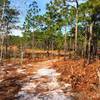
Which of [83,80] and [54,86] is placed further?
[83,80]

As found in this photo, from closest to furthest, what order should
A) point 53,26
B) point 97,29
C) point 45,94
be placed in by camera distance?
point 45,94 < point 97,29 < point 53,26

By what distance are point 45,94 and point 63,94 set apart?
3.81 feet

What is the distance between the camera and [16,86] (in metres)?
21.8

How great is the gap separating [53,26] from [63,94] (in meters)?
39.9

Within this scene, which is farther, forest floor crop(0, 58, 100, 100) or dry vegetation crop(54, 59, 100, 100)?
dry vegetation crop(54, 59, 100, 100)

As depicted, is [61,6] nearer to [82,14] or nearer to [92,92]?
[82,14]

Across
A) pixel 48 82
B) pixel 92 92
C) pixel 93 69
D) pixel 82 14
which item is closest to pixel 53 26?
pixel 82 14

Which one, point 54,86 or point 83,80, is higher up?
point 83,80

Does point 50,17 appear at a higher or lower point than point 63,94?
higher

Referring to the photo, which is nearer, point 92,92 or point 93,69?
point 92,92

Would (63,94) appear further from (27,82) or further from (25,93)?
(27,82)

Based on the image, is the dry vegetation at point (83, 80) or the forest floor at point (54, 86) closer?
the forest floor at point (54, 86)

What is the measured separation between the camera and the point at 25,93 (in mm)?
19344

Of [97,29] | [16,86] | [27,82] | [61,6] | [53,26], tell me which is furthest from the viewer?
[53,26]
